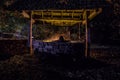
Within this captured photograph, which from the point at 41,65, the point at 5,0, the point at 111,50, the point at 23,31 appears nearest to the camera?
the point at 41,65

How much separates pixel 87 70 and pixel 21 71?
11.6ft

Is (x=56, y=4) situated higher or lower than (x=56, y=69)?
higher

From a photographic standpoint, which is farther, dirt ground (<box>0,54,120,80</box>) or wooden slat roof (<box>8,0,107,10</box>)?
wooden slat roof (<box>8,0,107,10</box>)

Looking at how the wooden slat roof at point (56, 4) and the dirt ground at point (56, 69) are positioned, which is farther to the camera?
the wooden slat roof at point (56, 4)

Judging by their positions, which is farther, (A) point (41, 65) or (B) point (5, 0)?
(B) point (5, 0)

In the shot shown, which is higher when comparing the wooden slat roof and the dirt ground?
the wooden slat roof

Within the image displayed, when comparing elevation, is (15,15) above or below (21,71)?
above

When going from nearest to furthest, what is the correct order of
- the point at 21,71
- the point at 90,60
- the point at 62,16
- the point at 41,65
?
the point at 21,71 < the point at 41,65 < the point at 90,60 < the point at 62,16

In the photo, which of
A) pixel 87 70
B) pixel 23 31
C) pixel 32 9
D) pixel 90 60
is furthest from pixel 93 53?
pixel 23 31

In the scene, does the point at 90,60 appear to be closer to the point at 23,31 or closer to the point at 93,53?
the point at 93,53

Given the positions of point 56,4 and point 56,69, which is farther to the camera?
point 56,4

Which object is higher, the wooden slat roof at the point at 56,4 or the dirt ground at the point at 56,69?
the wooden slat roof at the point at 56,4

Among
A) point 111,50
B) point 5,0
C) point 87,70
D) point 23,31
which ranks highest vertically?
point 5,0

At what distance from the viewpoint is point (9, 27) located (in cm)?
2609
